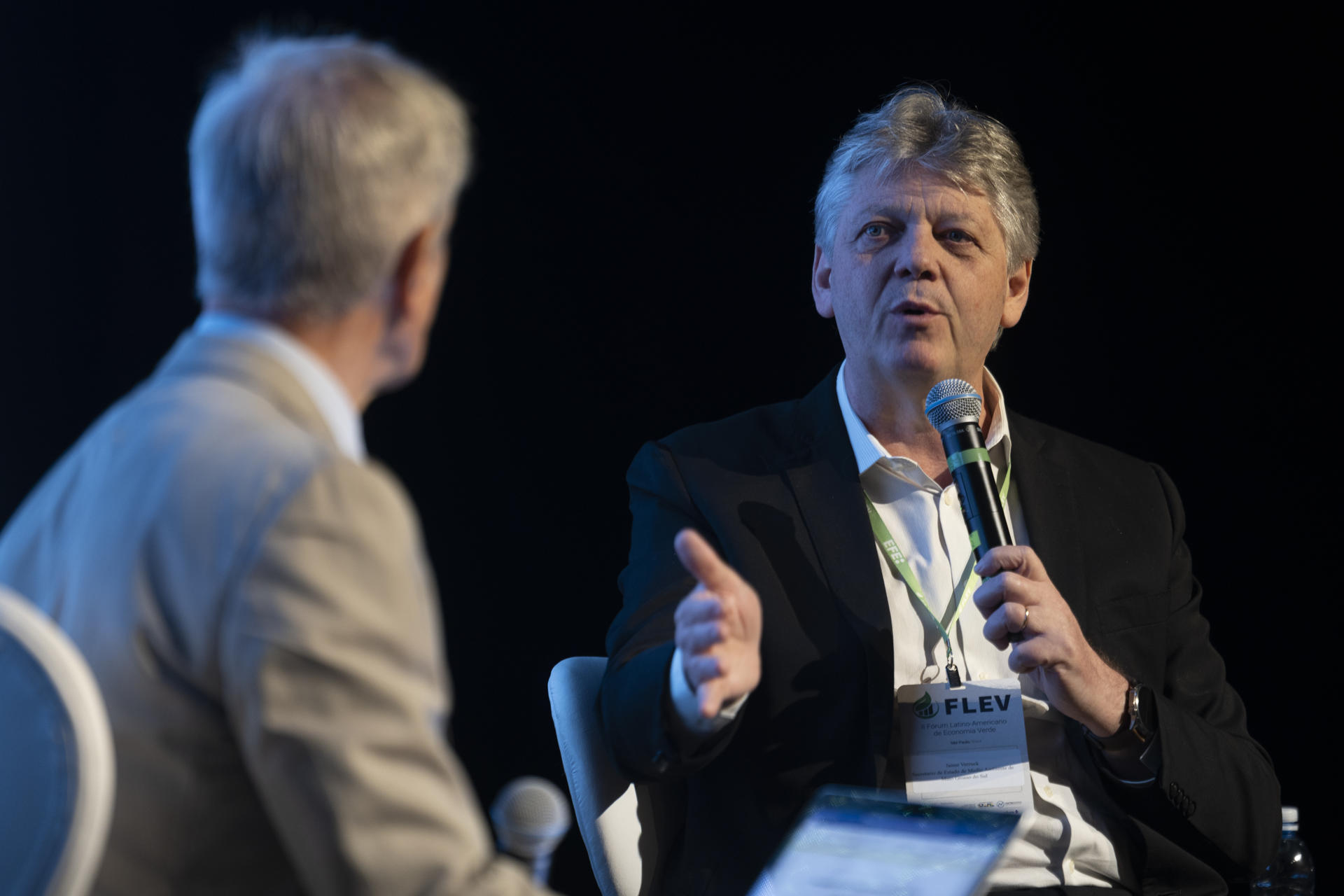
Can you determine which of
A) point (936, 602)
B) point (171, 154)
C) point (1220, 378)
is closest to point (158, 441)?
point (936, 602)

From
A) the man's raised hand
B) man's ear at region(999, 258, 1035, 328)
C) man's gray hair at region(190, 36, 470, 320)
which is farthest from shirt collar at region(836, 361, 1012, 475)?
man's gray hair at region(190, 36, 470, 320)

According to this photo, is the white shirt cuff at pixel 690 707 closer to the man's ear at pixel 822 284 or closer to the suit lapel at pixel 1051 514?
the suit lapel at pixel 1051 514

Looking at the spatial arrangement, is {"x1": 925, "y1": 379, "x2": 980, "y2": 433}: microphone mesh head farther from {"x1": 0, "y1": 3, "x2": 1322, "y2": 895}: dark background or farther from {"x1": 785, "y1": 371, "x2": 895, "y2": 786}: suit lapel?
{"x1": 0, "y1": 3, "x2": 1322, "y2": 895}: dark background

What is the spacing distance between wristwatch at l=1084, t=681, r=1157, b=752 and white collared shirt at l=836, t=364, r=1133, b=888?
106 mm

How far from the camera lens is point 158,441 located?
3.10 feet

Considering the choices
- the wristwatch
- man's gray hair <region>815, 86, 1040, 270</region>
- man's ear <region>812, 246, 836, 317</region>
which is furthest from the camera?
man's ear <region>812, 246, 836, 317</region>

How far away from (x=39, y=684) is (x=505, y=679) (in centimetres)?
231

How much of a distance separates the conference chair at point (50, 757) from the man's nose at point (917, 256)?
5.38ft

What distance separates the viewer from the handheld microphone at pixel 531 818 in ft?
3.19

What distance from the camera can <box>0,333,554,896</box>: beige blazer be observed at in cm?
85

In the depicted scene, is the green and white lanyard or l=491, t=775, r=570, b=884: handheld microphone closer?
l=491, t=775, r=570, b=884: handheld microphone

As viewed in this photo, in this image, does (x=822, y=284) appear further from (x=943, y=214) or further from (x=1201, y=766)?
(x=1201, y=766)

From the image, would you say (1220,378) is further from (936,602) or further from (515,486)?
(515,486)

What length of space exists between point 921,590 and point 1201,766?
0.54 m
